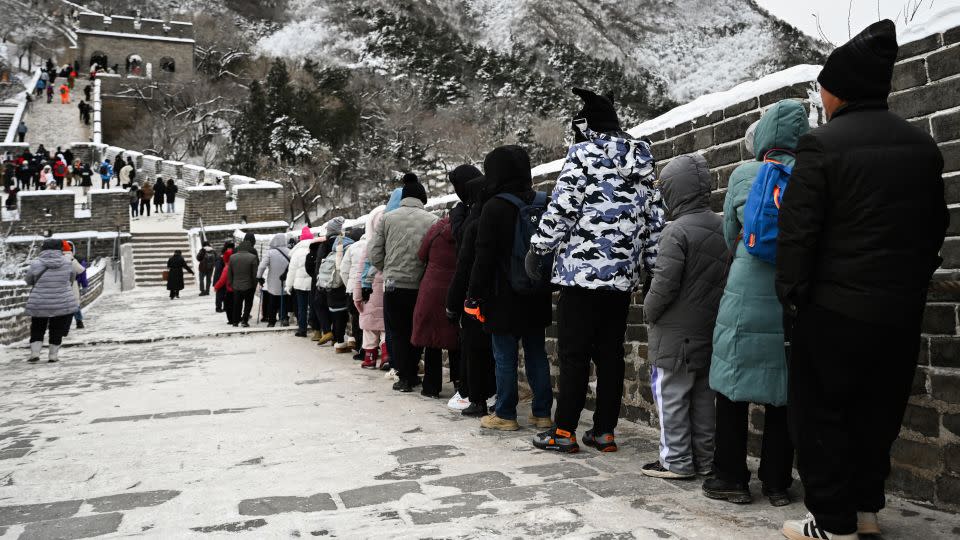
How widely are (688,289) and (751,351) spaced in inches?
22.7

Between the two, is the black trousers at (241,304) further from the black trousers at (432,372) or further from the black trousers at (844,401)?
the black trousers at (844,401)

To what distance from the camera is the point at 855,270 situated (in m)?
2.70

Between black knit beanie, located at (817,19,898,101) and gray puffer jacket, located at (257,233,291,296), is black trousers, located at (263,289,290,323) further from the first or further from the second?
black knit beanie, located at (817,19,898,101)

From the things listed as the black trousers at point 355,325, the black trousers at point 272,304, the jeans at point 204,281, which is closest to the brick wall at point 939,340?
the black trousers at point 355,325

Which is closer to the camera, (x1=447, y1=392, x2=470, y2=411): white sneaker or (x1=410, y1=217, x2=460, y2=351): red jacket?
(x1=447, y1=392, x2=470, y2=411): white sneaker

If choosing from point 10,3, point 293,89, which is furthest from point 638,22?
point 10,3

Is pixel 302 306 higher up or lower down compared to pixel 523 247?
lower down

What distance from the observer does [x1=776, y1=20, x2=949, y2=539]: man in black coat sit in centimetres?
269

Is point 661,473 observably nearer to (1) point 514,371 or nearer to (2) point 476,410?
(1) point 514,371

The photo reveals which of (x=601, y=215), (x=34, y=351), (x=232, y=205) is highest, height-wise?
(x=232, y=205)

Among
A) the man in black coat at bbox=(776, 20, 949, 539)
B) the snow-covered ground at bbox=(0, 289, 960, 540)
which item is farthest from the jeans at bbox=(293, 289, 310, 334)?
the man in black coat at bbox=(776, 20, 949, 539)

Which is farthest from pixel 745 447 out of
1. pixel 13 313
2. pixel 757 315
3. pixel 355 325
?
pixel 13 313

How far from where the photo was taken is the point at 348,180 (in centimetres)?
4447

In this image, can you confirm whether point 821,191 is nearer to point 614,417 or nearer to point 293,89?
point 614,417
